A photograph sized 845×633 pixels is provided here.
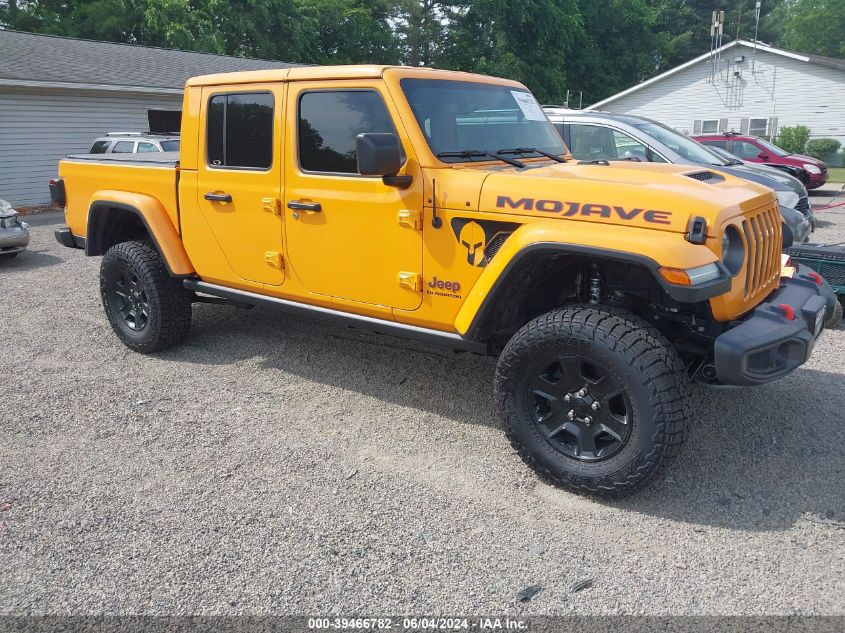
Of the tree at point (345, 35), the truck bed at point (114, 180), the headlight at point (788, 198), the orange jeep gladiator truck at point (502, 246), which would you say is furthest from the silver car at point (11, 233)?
the tree at point (345, 35)

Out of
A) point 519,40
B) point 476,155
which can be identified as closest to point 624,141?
point 476,155

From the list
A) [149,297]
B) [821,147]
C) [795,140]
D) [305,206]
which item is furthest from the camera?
[795,140]

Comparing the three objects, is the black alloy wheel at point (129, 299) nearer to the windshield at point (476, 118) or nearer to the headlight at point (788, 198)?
the windshield at point (476, 118)

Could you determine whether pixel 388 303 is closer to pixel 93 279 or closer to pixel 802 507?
pixel 802 507

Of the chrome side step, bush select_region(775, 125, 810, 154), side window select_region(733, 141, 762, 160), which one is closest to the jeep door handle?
the chrome side step

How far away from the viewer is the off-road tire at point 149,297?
5.23 metres

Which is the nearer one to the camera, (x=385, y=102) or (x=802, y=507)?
(x=802, y=507)

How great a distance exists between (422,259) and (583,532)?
5.28 feet

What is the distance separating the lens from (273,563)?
2955 millimetres

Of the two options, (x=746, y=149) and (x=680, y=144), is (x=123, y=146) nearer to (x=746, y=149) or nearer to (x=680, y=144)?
(x=680, y=144)

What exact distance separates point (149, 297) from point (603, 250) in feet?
11.7

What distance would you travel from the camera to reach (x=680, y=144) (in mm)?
8359

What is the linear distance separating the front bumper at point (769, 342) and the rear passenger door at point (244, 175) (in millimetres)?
2694

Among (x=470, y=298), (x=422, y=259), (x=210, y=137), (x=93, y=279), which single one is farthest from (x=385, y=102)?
(x=93, y=279)
